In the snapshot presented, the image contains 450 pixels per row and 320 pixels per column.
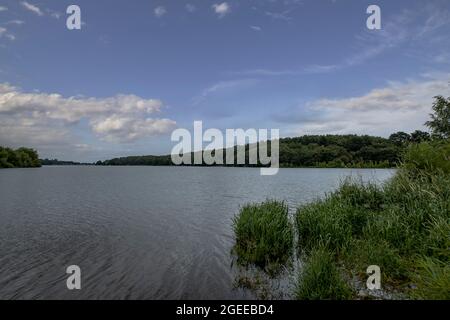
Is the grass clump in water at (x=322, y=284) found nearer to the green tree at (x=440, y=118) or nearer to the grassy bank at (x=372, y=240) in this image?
the grassy bank at (x=372, y=240)

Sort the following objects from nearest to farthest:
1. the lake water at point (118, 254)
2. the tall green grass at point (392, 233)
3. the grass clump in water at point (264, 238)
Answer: the tall green grass at point (392, 233) → the lake water at point (118, 254) → the grass clump in water at point (264, 238)

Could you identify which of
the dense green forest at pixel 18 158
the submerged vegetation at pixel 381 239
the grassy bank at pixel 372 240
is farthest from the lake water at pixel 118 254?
the dense green forest at pixel 18 158

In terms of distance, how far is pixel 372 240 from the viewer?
1269 centimetres

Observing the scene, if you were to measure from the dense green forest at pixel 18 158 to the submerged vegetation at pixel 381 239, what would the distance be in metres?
147

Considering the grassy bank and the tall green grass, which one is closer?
the grassy bank

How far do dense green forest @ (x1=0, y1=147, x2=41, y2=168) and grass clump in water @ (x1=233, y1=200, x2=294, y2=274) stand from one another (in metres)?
145

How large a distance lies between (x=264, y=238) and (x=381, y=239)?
4624mm

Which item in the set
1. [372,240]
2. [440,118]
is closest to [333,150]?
[440,118]

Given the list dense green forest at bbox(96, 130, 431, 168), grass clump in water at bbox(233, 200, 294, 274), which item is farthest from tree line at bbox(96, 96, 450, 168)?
grass clump in water at bbox(233, 200, 294, 274)

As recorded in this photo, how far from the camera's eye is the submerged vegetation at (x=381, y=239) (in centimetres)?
872

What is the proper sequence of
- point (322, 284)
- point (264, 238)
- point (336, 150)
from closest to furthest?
point (322, 284) → point (264, 238) → point (336, 150)

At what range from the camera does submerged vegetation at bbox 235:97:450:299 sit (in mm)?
8719

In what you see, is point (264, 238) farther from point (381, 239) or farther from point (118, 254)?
point (118, 254)

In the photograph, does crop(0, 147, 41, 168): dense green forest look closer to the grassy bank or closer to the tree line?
the tree line
